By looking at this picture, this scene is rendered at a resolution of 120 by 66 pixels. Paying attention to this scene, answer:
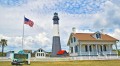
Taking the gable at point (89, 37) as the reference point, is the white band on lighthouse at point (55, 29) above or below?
above

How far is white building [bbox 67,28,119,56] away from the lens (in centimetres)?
5097

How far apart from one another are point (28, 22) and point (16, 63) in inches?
382

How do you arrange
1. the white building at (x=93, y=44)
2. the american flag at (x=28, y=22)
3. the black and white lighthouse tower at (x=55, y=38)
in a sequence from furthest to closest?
the black and white lighthouse tower at (x=55, y=38) < the white building at (x=93, y=44) < the american flag at (x=28, y=22)

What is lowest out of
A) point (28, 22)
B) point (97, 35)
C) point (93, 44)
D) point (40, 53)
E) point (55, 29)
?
point (40, 53)

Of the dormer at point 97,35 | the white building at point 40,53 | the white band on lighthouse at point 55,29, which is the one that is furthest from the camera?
the white building at point 40,53

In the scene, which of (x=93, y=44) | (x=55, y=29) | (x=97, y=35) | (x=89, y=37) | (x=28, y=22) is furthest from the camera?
(x=55, y=29)

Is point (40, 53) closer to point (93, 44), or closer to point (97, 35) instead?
point (93, 44)

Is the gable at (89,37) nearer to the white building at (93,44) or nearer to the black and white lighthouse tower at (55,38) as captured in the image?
the white building at (93,44)

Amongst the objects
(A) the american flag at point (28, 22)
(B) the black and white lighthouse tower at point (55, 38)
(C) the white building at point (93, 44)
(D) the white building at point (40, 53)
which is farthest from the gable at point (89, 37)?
(D) the white building at point (40, 53)

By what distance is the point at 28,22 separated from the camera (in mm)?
39438

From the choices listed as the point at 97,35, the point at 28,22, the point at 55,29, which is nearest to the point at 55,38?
the point at 55,29

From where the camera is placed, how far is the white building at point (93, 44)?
5097 cm

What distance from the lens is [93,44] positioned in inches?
2037

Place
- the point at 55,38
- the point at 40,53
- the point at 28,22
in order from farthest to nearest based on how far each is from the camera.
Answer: the point at 40,53 < the point at 55,38 < the point at 28,22
